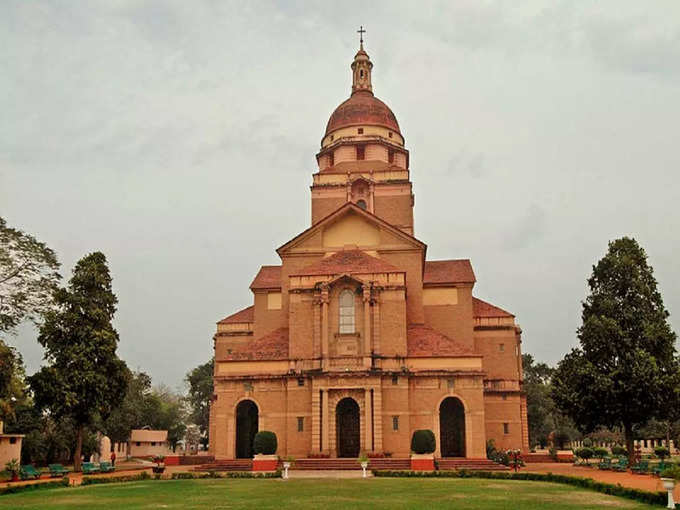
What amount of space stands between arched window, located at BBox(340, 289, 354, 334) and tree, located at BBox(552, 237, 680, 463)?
11645 millimetres

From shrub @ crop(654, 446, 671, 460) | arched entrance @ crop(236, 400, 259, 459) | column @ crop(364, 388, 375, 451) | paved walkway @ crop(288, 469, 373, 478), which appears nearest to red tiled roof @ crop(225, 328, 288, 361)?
arched entrance @ crop(236, 400, 259, 459)

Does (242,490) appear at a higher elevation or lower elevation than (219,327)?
lower

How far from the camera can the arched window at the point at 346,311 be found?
135ft

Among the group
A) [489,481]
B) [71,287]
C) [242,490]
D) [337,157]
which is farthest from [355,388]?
[337,157]

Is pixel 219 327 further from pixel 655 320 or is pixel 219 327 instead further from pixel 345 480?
pixel 655 320

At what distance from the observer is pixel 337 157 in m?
53.8

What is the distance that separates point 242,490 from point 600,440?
227 feet

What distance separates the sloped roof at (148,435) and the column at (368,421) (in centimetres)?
3745

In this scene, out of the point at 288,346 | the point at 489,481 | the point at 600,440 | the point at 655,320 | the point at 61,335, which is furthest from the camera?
the point at 600,440

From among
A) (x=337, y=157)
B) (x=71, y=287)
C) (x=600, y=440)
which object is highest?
(x=337, y=157)

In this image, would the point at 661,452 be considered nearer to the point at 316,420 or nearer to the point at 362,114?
the point at 316,420

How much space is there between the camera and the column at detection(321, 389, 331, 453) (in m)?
38.7

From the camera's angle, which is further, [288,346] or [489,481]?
[288,346]

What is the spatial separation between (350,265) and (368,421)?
9194 millimetres
